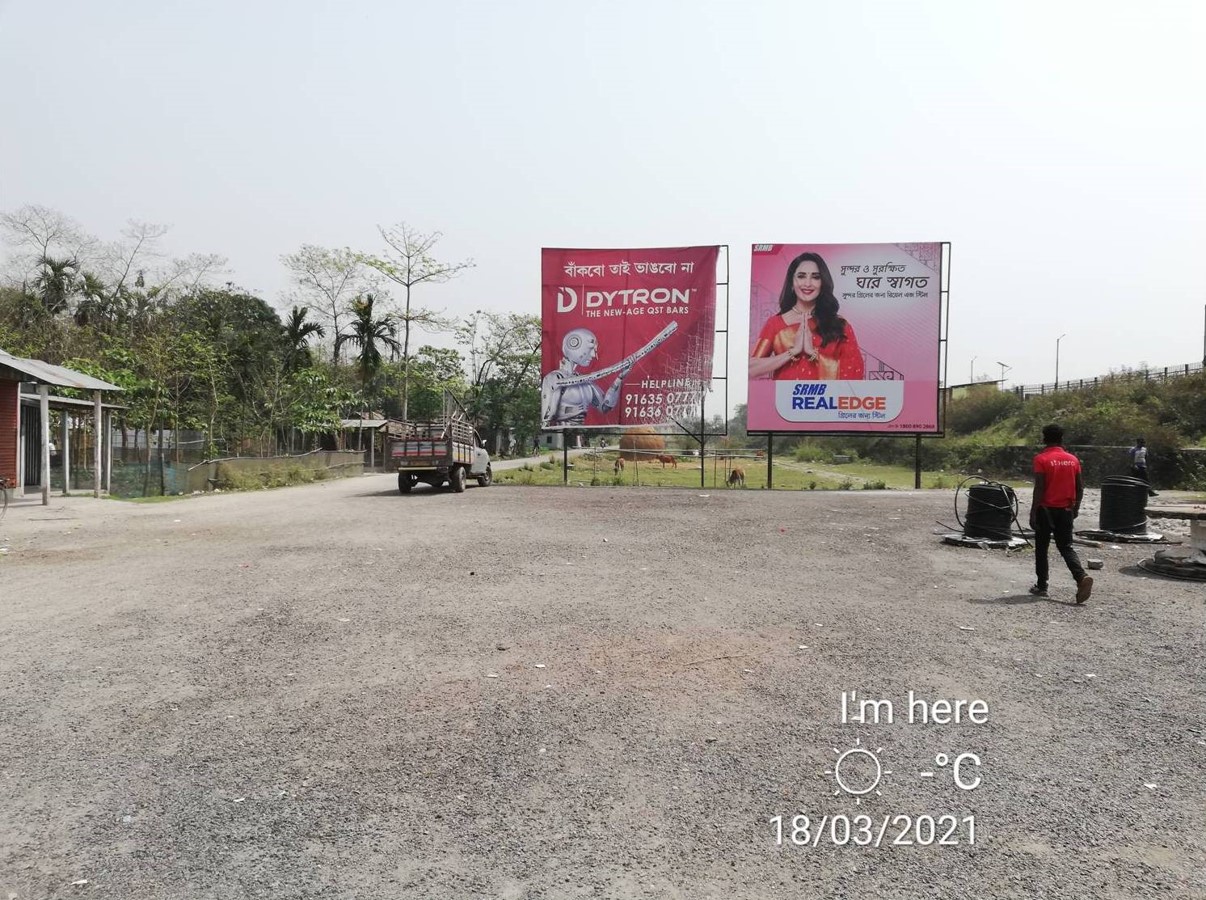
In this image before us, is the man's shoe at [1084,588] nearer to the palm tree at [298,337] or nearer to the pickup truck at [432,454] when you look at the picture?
the pickup truck at [432,454]

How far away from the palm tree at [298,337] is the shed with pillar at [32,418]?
66.0 ft

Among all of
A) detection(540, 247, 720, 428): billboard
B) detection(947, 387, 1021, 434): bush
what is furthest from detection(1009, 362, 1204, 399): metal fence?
detection(540, 247, 720, 428): billboard

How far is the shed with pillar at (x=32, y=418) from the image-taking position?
18.5 meters

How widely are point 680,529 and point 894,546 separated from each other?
3.91 metres

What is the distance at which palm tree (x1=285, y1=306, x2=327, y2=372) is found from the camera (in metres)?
43.7

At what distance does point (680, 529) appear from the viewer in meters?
15.2

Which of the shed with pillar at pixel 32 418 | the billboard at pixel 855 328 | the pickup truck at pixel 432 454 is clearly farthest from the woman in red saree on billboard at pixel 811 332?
the shed with pillar at pixel 32 418

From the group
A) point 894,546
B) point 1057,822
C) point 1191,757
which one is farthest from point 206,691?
point 894,546

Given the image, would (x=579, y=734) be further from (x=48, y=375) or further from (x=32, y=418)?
(x=32, y=418)

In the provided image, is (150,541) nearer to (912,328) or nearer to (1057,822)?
(1057,822)

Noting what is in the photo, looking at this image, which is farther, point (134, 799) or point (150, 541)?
point (150, 541)

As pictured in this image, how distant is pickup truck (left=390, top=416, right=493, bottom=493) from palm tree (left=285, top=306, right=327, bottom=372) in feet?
Result: 71.4

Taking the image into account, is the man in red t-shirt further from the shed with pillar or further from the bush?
the bush

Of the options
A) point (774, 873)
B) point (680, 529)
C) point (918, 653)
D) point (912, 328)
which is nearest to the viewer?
point (774, 873)
